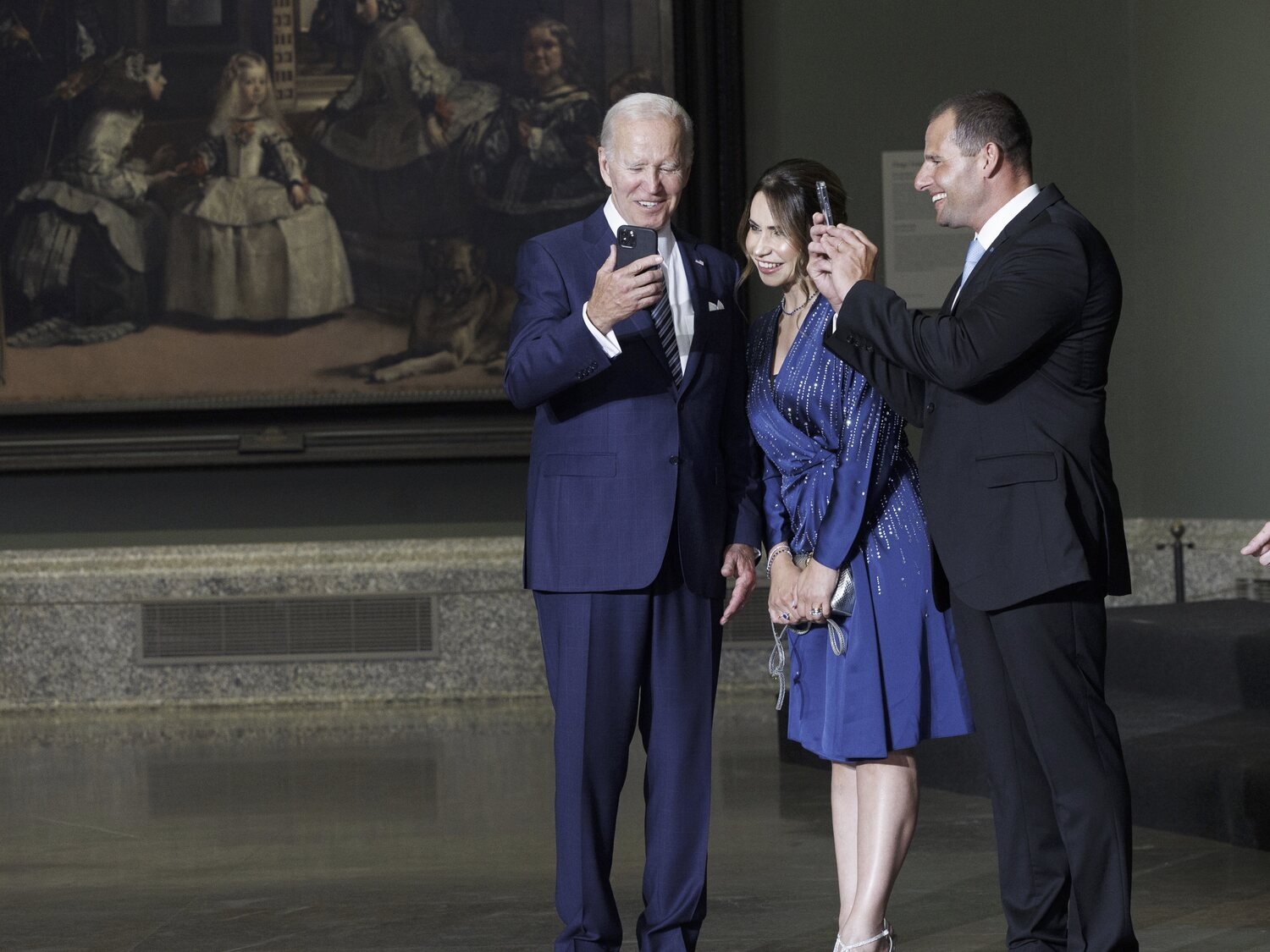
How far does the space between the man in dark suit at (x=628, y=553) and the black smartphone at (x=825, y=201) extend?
0.30m

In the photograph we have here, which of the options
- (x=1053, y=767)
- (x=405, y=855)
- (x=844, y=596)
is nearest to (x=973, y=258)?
(x=844, y=596)

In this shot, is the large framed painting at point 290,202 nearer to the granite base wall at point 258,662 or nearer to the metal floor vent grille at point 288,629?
the granite base wall at point 258,662

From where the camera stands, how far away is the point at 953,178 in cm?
327

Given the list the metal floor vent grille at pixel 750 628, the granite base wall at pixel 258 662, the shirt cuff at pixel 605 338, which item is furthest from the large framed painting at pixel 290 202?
the shirt cuff at pixel 605 338

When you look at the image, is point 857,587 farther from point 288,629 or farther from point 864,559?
point 288,629

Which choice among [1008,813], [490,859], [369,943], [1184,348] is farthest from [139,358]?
[1008,813]

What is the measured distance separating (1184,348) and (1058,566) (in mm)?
5927

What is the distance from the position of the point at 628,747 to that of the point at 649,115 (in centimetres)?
138

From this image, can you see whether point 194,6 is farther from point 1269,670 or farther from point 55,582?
point 1269,670

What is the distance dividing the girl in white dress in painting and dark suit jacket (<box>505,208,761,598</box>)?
515 centimetres

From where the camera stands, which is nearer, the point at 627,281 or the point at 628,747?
the point at 627,281

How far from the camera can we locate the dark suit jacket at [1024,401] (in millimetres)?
3115

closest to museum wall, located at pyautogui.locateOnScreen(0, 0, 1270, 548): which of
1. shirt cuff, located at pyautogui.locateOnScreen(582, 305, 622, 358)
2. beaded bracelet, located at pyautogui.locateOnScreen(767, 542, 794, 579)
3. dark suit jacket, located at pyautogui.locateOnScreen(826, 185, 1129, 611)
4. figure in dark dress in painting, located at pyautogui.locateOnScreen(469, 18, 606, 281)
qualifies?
figure in dark dress in painting, located at pyautogui.locateOnScreen(469, 18, 606, 281)

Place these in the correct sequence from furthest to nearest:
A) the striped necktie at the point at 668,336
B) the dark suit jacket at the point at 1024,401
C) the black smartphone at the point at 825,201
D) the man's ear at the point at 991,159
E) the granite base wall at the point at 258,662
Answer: the granite base wall at the point at 258,662
the striped necktie at the point at 668,336
the black smartphone at the point at 825,201
the man's ear at the point at 991,159
the dark suit jacket at the point at 1024,401
